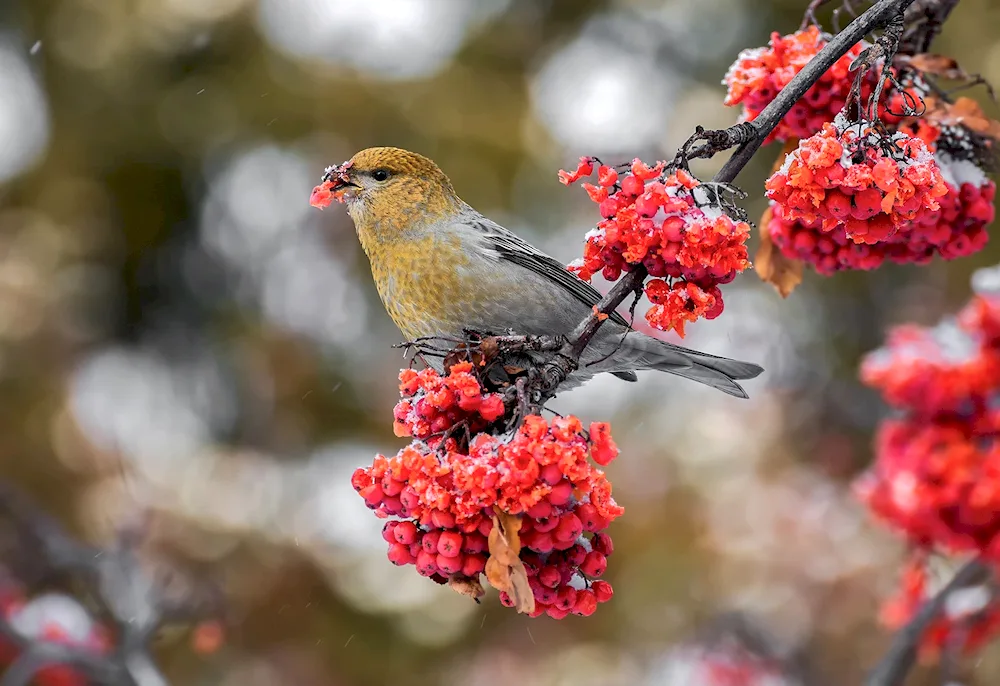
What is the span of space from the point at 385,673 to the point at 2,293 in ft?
11.4

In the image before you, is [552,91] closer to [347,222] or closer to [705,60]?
[705,60]

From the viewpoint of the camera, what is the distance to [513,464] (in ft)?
4.56

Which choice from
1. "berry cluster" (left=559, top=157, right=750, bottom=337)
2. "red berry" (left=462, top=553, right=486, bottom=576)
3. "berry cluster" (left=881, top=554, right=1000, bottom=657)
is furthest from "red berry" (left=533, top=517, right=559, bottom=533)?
"berry cluster" (left=881, top=554, right=1000, bottom=657)

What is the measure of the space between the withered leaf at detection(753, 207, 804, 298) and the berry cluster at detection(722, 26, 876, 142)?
8.6 inches

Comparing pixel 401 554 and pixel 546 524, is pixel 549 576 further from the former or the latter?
pixel 401 554

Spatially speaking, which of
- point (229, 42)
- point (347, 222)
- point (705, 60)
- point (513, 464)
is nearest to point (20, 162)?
point (229, 42)

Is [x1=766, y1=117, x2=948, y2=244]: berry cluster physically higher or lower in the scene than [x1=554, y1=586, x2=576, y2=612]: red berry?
higher

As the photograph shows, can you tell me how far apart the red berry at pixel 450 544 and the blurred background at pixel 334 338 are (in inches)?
174

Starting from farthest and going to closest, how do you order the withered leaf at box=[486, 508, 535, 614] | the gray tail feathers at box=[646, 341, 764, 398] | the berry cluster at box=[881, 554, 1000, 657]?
the berry cluster at box=[881, 554, 1000, 657]
the gray tail feathers at box=[646, 341, 764, 398]
the withered leaf at box=[486, 508, 535, 614]

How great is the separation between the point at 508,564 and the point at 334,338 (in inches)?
204

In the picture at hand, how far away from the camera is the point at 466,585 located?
148cm

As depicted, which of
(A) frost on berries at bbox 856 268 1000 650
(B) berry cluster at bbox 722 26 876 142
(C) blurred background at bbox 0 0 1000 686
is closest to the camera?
(B) berry cluster at bbox 722 26 876 142

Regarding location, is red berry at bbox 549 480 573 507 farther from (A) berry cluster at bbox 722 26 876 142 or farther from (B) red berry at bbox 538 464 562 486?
(A) berry cluster at bbox 722 26 876 142

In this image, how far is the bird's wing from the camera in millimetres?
2729
